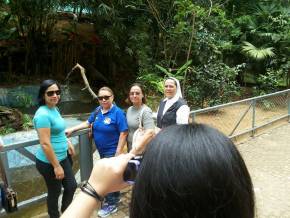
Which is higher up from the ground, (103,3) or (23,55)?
(103,3)

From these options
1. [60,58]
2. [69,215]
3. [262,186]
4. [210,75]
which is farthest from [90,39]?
[69,215]

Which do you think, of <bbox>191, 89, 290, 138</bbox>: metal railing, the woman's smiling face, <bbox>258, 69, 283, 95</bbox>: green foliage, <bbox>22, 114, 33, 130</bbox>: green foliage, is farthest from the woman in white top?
<bbox>258, 69, 283, 95</bbox>: green foliage

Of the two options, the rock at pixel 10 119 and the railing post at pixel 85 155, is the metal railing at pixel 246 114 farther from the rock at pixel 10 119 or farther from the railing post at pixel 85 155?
the rock at pixel 10 119

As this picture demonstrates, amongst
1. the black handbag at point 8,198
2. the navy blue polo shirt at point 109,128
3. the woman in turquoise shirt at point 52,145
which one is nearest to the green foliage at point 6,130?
the navy blue polo shirt at point 109,128

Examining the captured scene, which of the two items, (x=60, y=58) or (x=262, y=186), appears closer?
(x=262, y=186)

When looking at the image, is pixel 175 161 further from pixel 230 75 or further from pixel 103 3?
pixel 103 3

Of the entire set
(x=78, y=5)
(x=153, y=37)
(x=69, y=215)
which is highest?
(x=78, y=5)

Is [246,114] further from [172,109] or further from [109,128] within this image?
[109,128]

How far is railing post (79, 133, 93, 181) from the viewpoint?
4781 mm

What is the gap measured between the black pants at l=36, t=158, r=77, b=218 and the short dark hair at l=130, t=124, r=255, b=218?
2842mm

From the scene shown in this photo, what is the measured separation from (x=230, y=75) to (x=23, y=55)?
29.6 ft

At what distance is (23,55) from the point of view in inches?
635

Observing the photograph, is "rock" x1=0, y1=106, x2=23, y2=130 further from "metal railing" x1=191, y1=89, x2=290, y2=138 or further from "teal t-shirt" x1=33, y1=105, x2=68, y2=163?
"teal t-shirt" x1=33, y1=105, x2=68, y2=163

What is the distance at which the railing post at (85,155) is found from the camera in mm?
4781
